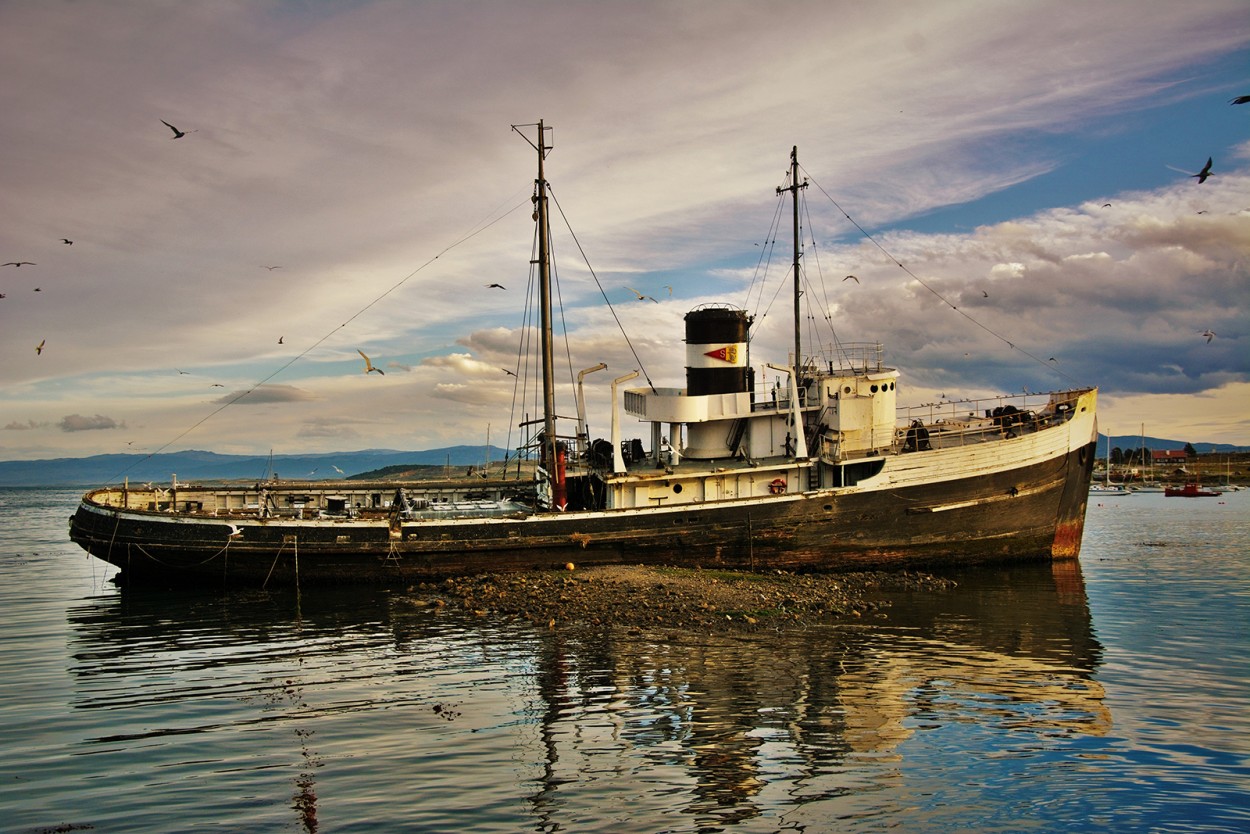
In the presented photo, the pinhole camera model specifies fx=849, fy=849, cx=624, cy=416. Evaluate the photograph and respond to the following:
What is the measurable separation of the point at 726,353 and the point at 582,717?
60.2ft

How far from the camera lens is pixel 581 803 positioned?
972 centimetres

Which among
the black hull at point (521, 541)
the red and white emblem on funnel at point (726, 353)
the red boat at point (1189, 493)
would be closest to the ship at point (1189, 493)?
the red boat at point (1189, 493)

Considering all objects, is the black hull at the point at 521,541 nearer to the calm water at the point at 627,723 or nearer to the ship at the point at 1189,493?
the calm water at the point at 627,723

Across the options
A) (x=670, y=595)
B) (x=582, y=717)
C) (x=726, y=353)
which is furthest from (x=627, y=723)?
(x=726, y=353)

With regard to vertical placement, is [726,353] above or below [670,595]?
above

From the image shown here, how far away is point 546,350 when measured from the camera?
2945cm

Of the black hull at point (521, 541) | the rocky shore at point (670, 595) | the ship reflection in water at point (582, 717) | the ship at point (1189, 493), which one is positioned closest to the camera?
the ship reflection in water at point (582, 717)

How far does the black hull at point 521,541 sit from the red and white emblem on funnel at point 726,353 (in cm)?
552

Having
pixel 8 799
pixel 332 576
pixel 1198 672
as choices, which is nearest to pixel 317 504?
pixel 332 576

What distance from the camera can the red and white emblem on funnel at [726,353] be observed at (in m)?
29.4

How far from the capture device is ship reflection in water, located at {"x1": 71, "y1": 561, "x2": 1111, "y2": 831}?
32.2 ft

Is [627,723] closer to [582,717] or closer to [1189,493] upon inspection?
[582,717]

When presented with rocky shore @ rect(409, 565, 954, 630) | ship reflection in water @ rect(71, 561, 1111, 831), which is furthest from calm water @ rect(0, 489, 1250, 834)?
rocky shore @ rect(409, 565, 954, 630)

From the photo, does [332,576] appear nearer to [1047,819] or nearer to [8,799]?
[8,799]
